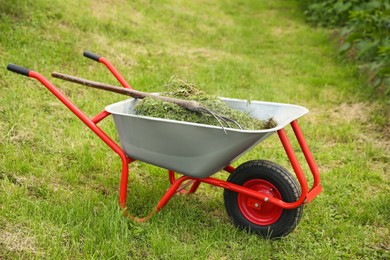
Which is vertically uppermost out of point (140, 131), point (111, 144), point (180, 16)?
point (140, 131)

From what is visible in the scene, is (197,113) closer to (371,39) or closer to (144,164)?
(144,164)

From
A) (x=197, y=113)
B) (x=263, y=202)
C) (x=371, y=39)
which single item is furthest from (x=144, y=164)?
(x=371, y=39)

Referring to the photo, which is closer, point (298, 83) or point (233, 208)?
point (233, 208)

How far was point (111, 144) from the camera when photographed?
321 centimetres

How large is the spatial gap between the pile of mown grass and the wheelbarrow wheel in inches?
10.9

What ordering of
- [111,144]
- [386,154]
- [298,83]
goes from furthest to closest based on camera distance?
[298,83] → [386,154] → [111,144]

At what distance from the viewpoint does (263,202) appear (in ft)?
10.4

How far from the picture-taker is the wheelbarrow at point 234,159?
2832 mm

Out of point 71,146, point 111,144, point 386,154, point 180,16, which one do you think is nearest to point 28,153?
point 71,146

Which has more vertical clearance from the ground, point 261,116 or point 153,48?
point 261,116

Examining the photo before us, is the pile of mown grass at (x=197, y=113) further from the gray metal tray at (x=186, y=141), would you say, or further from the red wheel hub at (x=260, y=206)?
the red wheel hub at (x=260, y=206)

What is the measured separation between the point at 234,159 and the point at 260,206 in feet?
1.20

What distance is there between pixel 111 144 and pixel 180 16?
23.2ft

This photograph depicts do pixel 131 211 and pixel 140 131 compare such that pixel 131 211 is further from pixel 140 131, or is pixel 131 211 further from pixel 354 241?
pixel 354 241
